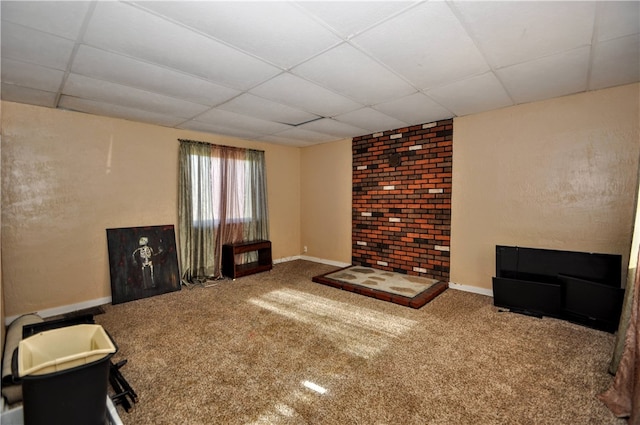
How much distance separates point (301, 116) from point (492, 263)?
3.29 meters

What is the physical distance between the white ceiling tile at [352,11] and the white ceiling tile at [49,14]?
1.33 meters

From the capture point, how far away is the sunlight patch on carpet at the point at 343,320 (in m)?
2.58

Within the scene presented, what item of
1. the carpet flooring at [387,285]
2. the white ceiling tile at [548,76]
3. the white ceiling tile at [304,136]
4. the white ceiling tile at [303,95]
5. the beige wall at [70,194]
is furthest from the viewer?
the white ceiling tile at [304,136]

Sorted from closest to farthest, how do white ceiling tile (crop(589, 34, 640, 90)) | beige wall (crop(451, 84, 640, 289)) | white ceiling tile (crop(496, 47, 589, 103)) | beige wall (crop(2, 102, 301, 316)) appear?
white ceiling tile (crop(589, 34, 640, 90)), white ceiling tile (crop(496, 47, 589, 103)), beige wall (crop(451, 84, 640, 289)), beige wall (crop(2, 102, 301, 316))

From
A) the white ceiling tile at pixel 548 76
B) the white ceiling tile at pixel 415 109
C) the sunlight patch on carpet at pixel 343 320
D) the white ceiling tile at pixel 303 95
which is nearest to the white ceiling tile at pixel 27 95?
the white ceiling tile at pixel 303 95

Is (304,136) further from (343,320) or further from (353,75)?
(343,320)

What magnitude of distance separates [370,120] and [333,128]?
0.68 meters

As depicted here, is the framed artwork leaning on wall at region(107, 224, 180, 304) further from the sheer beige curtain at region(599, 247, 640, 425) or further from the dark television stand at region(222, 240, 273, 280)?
the sheer beige curtain at region(599, 247, 640, 425)

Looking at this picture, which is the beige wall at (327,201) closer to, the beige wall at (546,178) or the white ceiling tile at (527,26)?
the beige wall at (546,178)

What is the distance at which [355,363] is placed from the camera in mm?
2262

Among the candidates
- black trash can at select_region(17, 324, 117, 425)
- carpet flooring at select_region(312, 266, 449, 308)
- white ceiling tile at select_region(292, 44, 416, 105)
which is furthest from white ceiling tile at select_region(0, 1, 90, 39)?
carpet flooring at select_region(312, 266, 449, 308)

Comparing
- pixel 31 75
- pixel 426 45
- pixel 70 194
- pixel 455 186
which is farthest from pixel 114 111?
pixel 455 186

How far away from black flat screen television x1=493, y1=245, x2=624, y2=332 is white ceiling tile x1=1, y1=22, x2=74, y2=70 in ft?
15.3

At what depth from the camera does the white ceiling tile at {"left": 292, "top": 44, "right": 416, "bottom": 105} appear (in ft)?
7.28
